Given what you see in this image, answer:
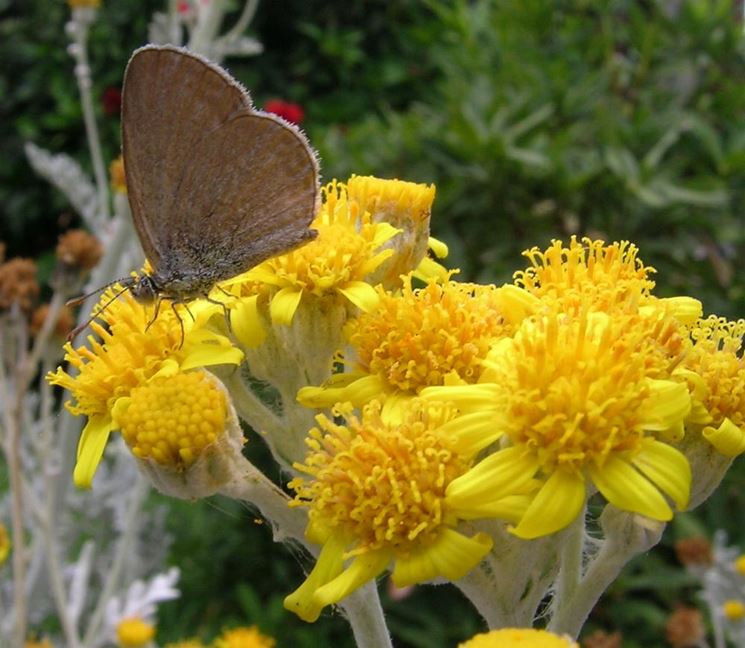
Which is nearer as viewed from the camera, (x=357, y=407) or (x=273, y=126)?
(x=357, y=407)

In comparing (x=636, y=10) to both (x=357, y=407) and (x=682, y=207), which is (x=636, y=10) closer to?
(x=682, y=207)

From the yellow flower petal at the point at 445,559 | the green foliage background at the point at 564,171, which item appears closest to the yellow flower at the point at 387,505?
the yellow flower petal at the point at 445,559

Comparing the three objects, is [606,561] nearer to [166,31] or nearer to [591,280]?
[591,280]

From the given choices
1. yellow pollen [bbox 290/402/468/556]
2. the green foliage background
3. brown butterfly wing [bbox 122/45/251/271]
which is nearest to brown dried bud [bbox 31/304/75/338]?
the green foliage background

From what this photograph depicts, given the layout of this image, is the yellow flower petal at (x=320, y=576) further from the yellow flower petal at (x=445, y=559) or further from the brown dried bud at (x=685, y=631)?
the brown dried bud at (x=685, y=631)

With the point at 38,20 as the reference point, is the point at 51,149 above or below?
below

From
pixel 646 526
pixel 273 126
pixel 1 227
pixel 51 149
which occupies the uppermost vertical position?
pixel 273 126

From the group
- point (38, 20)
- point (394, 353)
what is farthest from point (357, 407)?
point (38, 20)
